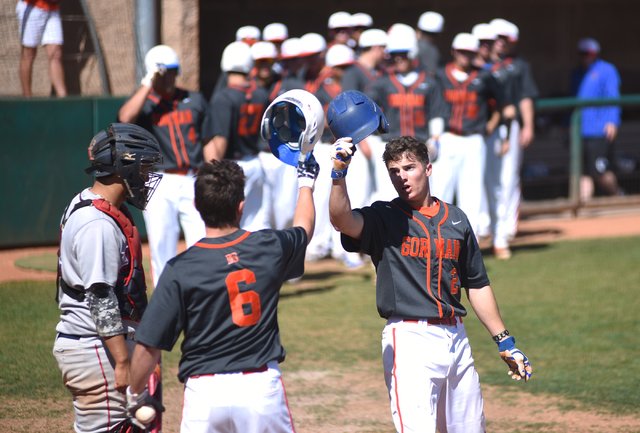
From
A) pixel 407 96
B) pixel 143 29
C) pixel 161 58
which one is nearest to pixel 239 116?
pixel 161 58

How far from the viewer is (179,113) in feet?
19.2

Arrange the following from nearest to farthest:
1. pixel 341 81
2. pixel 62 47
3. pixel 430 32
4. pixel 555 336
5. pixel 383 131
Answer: pixel 383 131, pixel 555 336, pixel 341 81, pixel 62 47, pixel 430 32

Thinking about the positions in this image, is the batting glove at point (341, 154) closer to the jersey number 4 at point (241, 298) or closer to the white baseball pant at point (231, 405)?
the jersey number 4 at point (241, 298)

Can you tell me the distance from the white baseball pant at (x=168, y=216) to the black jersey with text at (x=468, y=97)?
133 inches

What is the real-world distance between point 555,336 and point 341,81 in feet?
12.3

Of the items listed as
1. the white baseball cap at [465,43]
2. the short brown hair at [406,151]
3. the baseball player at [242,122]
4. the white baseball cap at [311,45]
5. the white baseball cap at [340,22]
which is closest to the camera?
the short brown hair at [406,151]

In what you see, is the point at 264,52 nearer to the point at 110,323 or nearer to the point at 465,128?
the point at 465,128

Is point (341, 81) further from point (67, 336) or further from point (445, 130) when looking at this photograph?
point (67, 336)

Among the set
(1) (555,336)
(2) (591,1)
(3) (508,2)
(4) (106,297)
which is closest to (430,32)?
(1) (555,336)

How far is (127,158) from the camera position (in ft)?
9.42

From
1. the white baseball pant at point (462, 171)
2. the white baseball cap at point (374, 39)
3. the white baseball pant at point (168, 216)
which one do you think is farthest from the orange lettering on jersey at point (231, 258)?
the white baseball cap at point (374, 39)

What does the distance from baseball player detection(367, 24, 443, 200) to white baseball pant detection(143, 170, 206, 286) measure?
244cm

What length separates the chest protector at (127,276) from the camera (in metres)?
2.80

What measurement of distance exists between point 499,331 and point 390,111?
Result: 4.60 m
